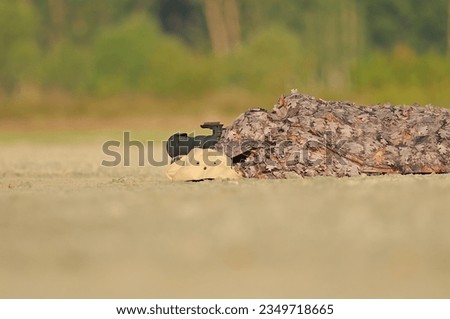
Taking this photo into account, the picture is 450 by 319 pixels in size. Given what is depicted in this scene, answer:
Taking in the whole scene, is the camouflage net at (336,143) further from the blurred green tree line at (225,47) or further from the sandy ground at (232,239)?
the blurred green tree line at (225,47)

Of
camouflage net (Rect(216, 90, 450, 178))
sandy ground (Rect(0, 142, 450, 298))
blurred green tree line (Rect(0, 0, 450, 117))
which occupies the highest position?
blurred green tree line (Rect(0, 0, 450, 117))

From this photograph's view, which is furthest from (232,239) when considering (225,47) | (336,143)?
(225,47)

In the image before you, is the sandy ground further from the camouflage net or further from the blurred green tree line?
the blurred green tree line

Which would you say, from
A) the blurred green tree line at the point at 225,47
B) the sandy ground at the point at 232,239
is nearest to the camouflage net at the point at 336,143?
the sandy ground at the point at 232,239

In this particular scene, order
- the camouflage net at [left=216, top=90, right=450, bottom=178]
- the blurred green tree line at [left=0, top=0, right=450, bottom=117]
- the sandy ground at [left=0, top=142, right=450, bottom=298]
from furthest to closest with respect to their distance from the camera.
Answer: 1. the blurred green tree line at [left=0, top=0, right=450, bottom=117]
2. the camouflage net at [left=216, top=90, right=450, bottom=178]
3. the sandy ground at [left=0, top=142, right=450, bottom=298]

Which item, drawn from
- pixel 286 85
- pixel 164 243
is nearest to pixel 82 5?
pixel 286 85

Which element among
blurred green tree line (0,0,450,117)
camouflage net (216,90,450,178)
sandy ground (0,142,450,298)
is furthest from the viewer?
blurred green tree line (0,0,450,117)

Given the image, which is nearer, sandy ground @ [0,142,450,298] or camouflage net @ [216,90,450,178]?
sandy ground @ [0,142,450,298]

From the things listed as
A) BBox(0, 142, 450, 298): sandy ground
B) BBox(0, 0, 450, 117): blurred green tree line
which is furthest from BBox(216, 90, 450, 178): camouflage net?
BBox(0, 0, 450, 117): blurred green tree line

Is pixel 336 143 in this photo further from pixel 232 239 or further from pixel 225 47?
pixel 225 47
